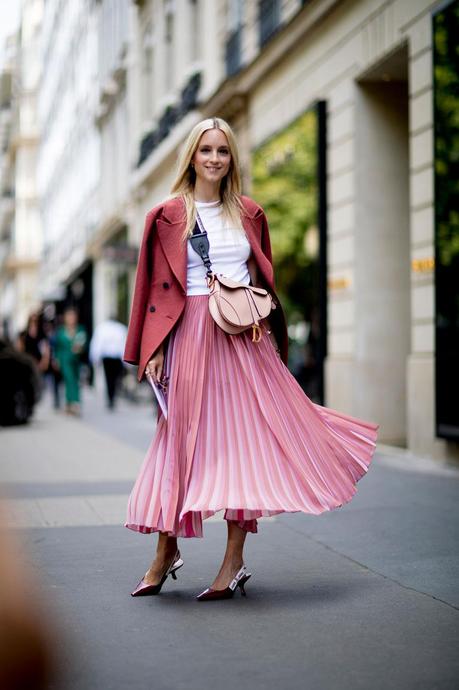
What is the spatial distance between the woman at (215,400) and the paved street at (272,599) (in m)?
0.37

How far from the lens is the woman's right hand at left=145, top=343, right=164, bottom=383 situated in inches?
199

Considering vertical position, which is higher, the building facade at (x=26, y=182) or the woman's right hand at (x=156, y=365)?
the building facade at (x=26, y=182)

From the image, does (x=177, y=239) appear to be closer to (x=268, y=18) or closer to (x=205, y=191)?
(x=205, y=191)

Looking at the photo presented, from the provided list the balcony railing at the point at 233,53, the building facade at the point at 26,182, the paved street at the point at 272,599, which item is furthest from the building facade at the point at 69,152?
the paved street at the point at 272,599

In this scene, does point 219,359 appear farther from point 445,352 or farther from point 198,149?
point 445,352

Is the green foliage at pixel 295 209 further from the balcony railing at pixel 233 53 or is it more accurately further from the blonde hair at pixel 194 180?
the blonde hair at pixel 194 180

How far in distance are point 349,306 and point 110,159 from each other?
79.0 feet

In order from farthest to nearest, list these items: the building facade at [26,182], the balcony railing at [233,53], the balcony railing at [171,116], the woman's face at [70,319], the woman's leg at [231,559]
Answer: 1. the building facade at [26,182]
2. the balcony railing at [171,116]
3. the woman's face at [70,319]
4. the balcony railing at [233,53]
5. the woman's leg at [231,559]

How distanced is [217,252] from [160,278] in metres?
0.27

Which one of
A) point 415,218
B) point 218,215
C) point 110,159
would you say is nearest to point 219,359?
point 218,215

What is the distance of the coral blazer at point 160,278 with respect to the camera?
5.03 meters

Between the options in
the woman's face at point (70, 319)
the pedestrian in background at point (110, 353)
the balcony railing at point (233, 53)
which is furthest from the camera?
A: the pedestrian in background at point (110, 353)

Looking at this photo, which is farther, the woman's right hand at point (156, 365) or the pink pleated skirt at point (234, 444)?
the woman's right hand at point (156, 365)

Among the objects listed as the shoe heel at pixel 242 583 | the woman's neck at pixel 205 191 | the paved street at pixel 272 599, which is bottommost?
the paved street at pixel 272 599
